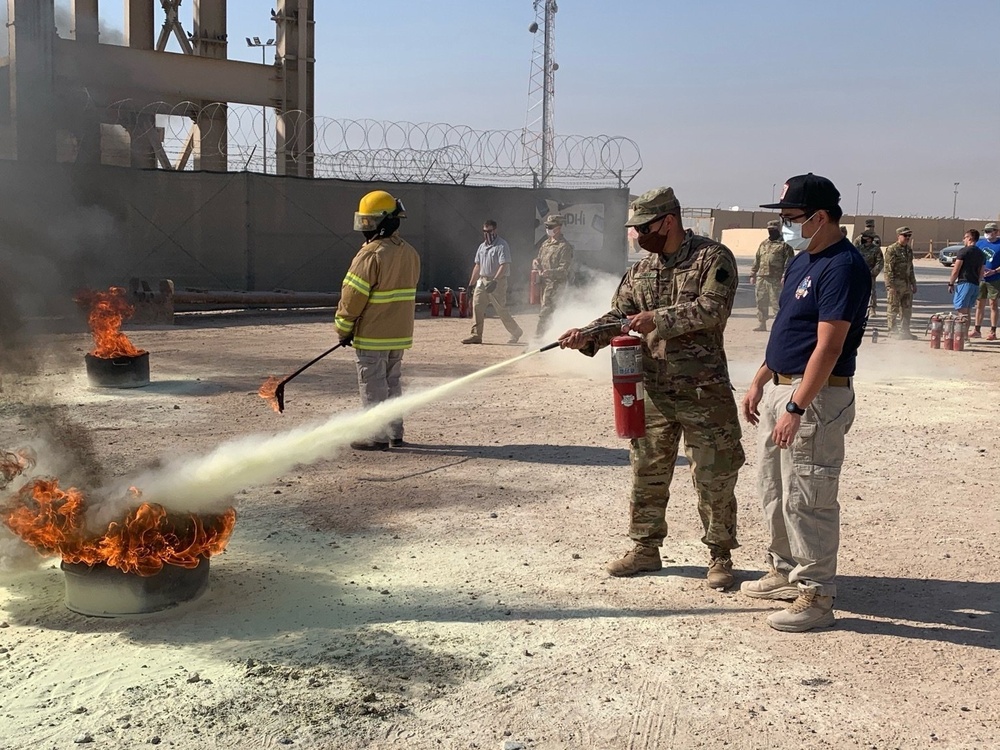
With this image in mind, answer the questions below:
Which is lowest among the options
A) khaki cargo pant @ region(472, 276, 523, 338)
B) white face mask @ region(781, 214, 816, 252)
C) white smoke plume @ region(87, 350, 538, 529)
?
white smoke plume @ region(87, 350, 538, 529)

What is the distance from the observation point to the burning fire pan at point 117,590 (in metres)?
4.28

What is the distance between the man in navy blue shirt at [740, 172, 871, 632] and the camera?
407 cm

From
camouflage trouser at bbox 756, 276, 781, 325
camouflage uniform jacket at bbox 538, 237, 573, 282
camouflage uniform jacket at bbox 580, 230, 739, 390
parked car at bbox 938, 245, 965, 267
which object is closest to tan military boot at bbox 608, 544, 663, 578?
camouflage uniform jacket at bbox 580, 230, 739, 390

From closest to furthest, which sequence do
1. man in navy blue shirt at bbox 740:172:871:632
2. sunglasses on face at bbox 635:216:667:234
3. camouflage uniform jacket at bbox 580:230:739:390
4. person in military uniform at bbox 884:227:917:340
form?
man in navy blue shirt at bbox 740:172:871:632 → camouflage uniform jacket at bbox 580:230:739:390 → sunglasses on face at bbox 635:216:667:234 → person in military uniform at bbox 884:227:917:340

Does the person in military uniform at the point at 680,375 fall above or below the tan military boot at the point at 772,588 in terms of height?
above

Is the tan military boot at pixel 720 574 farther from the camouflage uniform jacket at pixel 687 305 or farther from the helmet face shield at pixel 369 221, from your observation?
the helmet face shield at pixel 369 221

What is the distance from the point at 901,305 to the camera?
1630cm

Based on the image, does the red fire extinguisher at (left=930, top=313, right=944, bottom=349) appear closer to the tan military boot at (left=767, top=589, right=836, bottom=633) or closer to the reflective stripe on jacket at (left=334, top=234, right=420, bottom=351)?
the reflective stripe on jacket at (left=334, top=234, right=420, bottom=351)

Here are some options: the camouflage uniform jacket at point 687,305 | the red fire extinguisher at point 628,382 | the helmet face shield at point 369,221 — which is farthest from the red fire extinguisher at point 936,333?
the red fire extinguisher at point 628,382

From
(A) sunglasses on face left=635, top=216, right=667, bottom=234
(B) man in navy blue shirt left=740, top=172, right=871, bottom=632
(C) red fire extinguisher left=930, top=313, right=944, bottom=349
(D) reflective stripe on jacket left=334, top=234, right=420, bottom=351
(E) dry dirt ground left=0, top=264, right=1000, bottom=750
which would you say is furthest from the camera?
(C) red fire extinguisher left=930, top=313, right=944, bottom=349

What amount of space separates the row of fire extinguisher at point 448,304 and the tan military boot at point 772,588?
1478cm

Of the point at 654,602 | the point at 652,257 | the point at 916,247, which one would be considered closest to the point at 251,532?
the point at 654,602

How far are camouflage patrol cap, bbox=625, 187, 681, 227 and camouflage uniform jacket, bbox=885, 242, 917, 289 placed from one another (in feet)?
42.0

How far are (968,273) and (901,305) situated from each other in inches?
46.3
